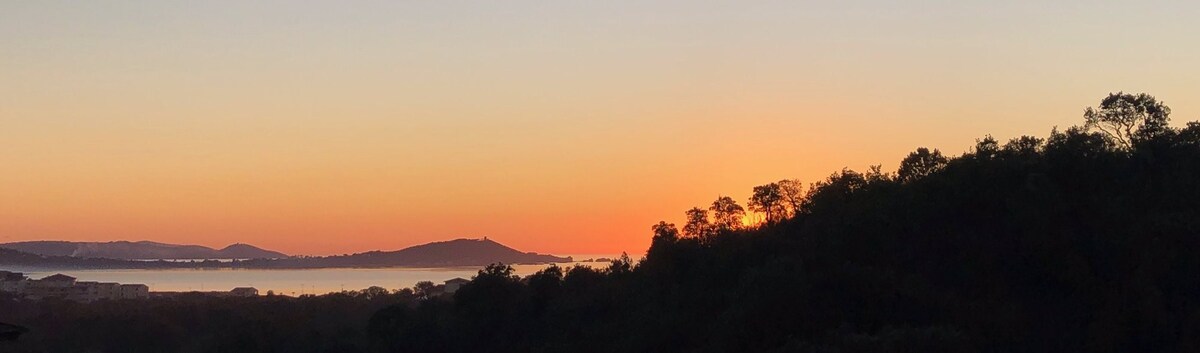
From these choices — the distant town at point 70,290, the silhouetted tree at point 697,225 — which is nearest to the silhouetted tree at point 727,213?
the silhouetted tree at point 697,225

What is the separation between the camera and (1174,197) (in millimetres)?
25234

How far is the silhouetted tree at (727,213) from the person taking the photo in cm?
3772

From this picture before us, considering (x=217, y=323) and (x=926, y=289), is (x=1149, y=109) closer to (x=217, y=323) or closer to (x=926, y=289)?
(x=926, y=289)

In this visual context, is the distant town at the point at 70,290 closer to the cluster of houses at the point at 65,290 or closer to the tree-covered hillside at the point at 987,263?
the cluster of houses at the point at 65,290

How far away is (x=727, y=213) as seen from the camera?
125ft

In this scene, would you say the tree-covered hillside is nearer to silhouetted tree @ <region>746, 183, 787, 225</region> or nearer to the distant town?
silhouetted tree @ <region>746, 183, 787, 225</region>

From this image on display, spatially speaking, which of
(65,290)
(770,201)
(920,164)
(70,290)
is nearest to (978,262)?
(920,164)

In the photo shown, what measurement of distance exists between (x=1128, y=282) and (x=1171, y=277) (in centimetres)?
99

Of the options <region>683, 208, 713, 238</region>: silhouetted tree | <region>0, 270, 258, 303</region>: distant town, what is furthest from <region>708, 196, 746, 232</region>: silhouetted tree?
<region>0, 270, 258, 303</region>: distant town

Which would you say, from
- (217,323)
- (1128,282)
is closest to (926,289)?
(1128,282)

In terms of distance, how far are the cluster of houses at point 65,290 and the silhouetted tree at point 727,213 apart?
81658mm

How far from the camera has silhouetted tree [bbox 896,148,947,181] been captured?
30234 mm

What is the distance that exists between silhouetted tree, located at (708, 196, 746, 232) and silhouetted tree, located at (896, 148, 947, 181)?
297 inches

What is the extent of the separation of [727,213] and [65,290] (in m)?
95.1
